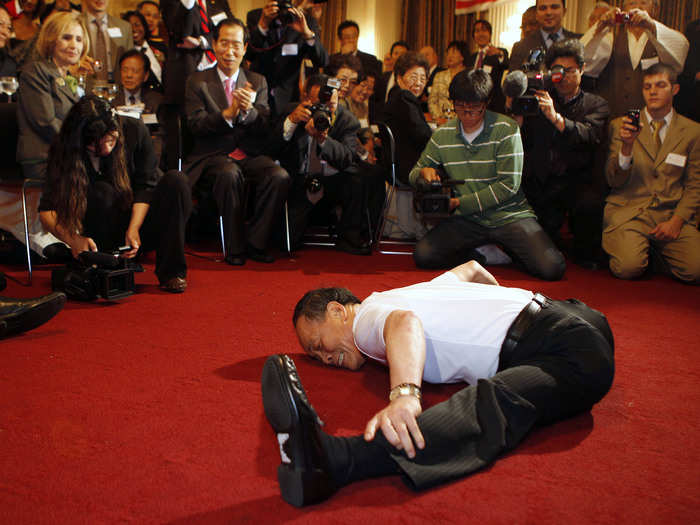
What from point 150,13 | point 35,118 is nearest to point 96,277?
point 35,118

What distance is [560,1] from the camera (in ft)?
13.5

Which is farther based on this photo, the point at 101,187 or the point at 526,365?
the point at 101,187

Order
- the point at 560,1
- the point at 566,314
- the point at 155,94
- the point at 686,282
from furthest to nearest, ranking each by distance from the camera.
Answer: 1. the point at 155,94
2. the point at 560,1
3. the point at 686,282
4. the point at 566,314

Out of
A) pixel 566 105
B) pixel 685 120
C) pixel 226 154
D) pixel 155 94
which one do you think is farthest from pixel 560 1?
pixel 155 94

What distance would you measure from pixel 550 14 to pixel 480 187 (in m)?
1.58

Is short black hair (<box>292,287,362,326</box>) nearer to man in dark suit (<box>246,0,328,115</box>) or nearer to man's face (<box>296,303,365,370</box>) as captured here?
man's face (<box>296,303,365,370</box>)

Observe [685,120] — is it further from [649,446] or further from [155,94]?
[155,94]

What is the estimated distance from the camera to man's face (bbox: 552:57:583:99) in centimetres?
372

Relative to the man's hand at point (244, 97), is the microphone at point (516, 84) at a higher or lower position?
higher

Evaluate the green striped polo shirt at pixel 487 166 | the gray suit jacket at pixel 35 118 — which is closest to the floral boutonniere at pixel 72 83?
the gray suit jacket at pixel 35 118

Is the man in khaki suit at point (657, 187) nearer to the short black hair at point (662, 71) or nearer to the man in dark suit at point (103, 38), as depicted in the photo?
the short black hair at point (662, 71)

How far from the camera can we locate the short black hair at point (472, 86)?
3150 millimetres

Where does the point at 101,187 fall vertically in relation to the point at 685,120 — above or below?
below

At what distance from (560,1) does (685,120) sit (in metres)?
1.30
